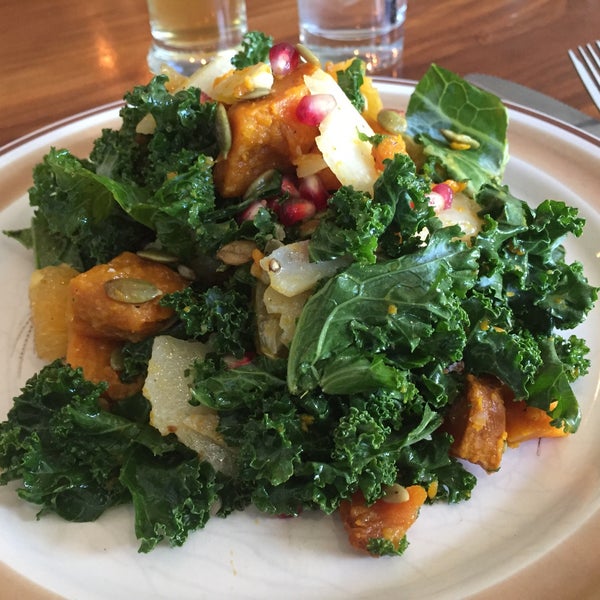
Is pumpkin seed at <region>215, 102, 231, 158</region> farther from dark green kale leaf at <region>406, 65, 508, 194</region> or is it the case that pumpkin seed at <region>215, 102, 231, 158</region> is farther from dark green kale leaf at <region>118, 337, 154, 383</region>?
dark green kale leaf at <region>406, 65, 508, 194</region>

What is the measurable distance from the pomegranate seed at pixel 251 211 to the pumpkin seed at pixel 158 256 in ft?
0.95

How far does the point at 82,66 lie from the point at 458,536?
379 cm

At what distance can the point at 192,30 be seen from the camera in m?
4.00

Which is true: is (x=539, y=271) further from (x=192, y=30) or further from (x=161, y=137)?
(x=192, y=30)

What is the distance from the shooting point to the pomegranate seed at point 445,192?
2.35m

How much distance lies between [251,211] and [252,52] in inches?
34.2

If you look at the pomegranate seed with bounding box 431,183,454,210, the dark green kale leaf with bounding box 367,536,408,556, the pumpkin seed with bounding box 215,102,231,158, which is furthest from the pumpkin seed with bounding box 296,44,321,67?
the dark green kale leaf with bounding box 367,536,408,556

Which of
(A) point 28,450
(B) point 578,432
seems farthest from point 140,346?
(B) point 578,432

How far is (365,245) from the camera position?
1.97m

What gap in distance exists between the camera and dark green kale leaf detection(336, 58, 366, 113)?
253cm

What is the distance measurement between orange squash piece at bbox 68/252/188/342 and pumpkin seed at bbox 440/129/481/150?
1.23 metres

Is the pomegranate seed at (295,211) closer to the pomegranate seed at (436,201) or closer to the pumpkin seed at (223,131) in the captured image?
the pumpkin seed at (223,131)

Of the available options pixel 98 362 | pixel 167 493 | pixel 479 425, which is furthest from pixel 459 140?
pixel 167 493

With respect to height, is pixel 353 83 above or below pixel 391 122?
above
